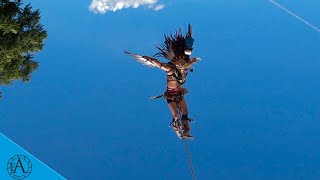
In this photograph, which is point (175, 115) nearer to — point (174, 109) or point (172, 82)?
point (174, 109)

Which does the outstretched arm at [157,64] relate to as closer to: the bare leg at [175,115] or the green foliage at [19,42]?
the bare leg at [175,115]

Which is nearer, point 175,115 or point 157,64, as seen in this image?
point 157,64

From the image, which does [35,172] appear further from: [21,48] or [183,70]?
[183,70]

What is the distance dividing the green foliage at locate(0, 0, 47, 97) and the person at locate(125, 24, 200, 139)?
301cm

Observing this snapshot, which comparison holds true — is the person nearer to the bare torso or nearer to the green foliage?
the bare torso

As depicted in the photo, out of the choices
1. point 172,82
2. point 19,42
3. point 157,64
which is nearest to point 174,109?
point 172,82

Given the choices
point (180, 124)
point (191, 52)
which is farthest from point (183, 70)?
point (180, 124)

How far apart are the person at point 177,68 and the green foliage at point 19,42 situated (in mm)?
3015

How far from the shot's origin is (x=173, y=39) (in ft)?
38.8

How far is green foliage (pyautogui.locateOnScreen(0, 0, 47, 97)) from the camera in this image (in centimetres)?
1195

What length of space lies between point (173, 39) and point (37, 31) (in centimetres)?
363

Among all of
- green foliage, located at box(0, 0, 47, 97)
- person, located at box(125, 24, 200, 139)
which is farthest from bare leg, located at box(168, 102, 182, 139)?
green foliage, located at box(0, 0, 47, 97)

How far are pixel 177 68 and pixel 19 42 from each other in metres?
3.80

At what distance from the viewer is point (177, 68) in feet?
38.0
